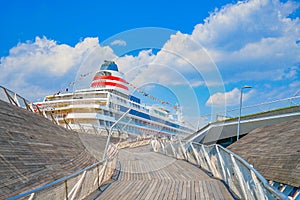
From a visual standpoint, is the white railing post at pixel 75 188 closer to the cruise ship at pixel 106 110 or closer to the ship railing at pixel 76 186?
the ship railing at pixel 76 186

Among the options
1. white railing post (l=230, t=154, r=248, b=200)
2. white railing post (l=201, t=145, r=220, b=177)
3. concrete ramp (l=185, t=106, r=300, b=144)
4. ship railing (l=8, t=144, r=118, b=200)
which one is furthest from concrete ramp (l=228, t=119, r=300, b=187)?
ship railing (l=8, t=144, r=118, b=200)

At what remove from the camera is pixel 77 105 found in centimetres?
3631

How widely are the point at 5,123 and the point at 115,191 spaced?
407cm

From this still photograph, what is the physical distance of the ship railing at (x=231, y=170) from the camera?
13.9 ft

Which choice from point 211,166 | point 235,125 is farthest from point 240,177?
point 235,125

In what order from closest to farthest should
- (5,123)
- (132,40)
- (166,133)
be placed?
(5,123) < (132,40) < (166,133)

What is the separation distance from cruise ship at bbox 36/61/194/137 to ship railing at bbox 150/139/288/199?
15197mm

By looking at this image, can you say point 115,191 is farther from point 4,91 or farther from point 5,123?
point 4,91

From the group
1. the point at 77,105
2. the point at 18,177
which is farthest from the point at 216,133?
the point at 18,177

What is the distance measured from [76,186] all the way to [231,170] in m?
3.94

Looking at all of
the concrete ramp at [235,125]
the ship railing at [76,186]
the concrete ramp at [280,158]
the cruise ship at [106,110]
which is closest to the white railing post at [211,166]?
the concrete ramp at [280,158]

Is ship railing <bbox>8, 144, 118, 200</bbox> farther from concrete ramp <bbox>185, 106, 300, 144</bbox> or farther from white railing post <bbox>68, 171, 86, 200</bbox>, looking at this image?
concrete ramp <bbox>185, 106, 300, 144</bbox>

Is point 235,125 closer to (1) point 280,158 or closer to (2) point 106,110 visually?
(2) point 106,110

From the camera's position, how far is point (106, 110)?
3516cm
